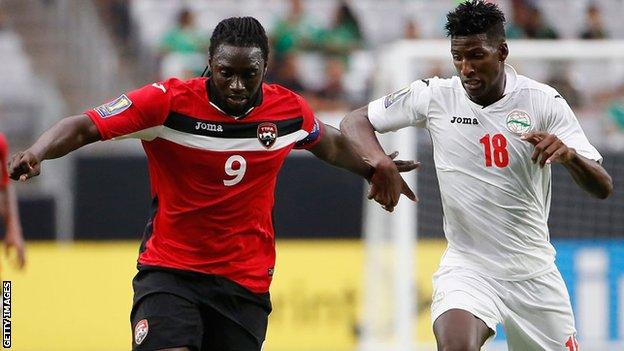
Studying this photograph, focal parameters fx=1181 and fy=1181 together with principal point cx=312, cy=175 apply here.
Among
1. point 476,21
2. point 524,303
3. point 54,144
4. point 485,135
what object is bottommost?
point 524,303

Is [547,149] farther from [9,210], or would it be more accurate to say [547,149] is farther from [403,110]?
[9,210]

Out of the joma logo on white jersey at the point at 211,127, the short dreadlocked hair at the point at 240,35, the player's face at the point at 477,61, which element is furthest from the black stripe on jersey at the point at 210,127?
the player's face at the point at 477,61

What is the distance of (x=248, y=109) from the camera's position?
5.79m

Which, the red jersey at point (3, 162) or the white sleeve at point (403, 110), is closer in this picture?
the white sleeve at point (403, 110)

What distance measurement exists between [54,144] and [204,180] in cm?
79

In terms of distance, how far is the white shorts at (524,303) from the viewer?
19.9 feet

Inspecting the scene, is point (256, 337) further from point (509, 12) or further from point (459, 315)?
point (509, 12)

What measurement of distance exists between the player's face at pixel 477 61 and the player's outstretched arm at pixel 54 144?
1.85m

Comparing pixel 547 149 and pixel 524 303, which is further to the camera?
pixel 524 303

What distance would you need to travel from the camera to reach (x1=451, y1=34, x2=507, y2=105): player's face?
19.5ft


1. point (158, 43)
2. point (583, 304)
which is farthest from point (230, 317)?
point (158, 43)

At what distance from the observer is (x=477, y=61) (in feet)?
19.6

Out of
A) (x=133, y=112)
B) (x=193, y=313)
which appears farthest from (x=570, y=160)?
(x=133, y=112)
